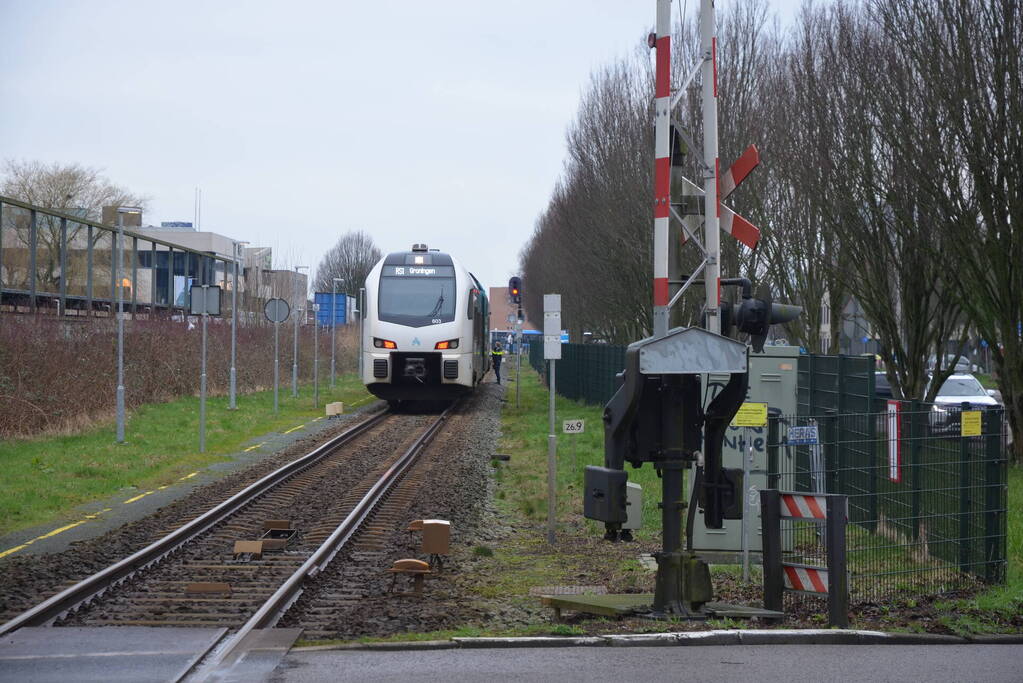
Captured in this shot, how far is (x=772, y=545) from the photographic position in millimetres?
9422

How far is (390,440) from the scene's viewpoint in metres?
26.9

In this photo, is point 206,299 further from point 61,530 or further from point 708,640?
point 708,640

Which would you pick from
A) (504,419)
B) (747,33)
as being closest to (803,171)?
(747,33)

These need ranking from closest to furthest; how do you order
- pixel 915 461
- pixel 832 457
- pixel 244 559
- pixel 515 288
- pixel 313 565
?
pixel 915 461
pixel 832 457
pixel 313 565
pixel 244 559
pixel 515 288

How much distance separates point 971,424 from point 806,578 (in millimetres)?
2541

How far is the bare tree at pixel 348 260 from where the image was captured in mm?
105750

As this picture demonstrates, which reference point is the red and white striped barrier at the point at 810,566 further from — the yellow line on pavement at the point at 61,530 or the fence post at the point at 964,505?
the yellow line on pavement at the point at 61,530

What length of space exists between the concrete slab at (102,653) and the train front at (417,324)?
893 inches

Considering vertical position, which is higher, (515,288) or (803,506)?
(515,288)

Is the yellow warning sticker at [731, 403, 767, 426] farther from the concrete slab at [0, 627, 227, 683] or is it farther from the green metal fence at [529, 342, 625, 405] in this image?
the green metal fence at [529, 342, 625, 405]

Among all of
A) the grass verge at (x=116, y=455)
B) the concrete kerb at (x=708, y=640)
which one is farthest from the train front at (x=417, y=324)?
the concrete kerb at (x=708, y=640)

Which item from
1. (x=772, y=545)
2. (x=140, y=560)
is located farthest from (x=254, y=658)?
(x=140, y=560)

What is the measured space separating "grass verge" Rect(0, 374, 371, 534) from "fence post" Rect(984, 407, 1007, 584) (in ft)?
32.4

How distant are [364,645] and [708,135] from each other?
568cm
